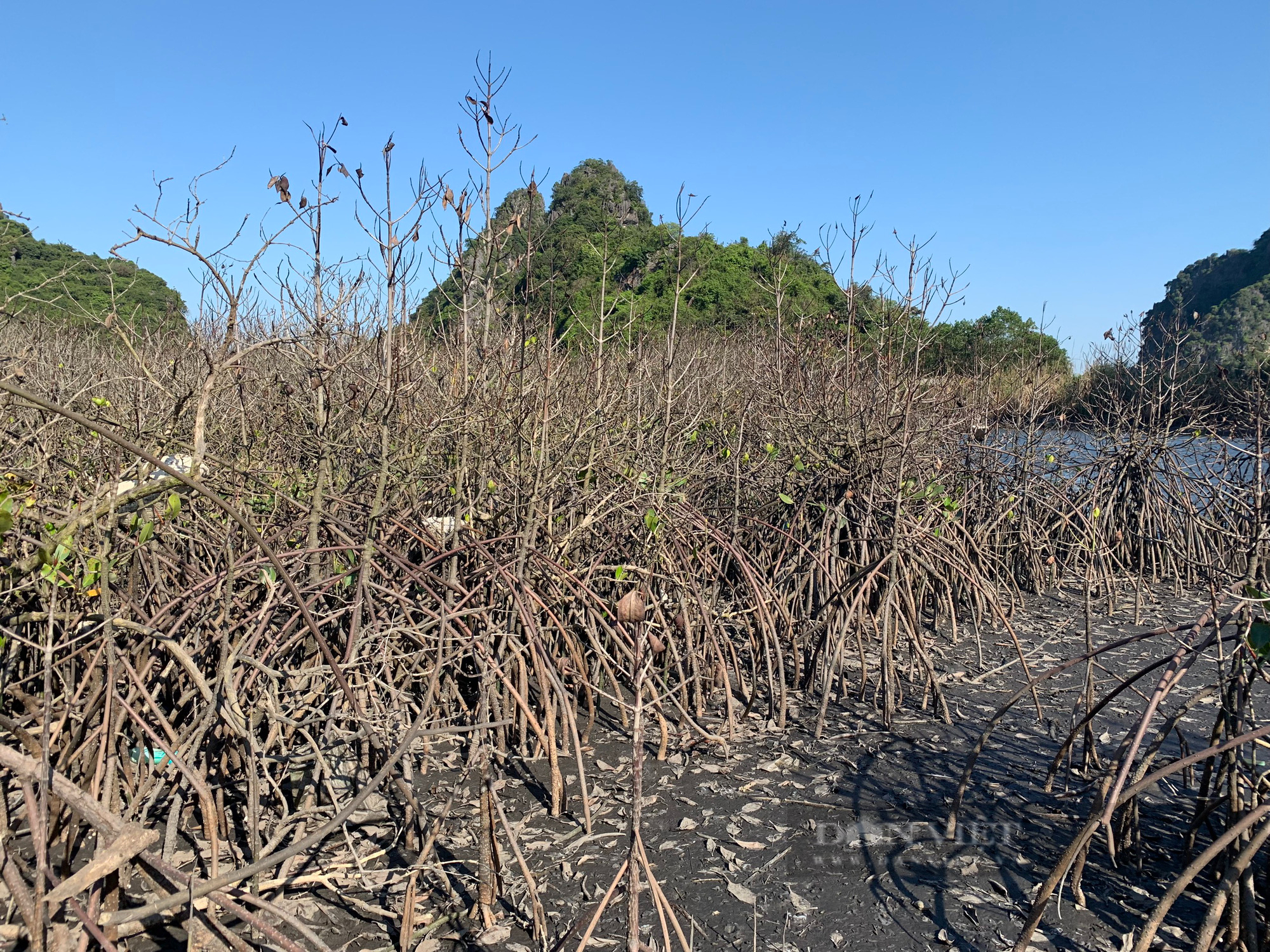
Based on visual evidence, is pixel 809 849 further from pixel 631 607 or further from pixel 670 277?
pixel 670 277

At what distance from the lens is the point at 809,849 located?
3.24m

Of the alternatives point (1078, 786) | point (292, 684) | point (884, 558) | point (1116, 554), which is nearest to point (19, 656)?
point (292, 684)

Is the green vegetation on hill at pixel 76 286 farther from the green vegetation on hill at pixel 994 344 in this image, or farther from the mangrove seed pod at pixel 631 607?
the green vegetation on hill at pixel 994 344

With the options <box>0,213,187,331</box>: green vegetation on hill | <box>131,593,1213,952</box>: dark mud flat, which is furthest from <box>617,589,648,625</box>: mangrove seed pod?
<box>0,213,187,331</box>: green vegetation on hill

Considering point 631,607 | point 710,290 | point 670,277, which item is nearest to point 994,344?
point 710,290

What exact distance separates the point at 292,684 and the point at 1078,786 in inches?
126

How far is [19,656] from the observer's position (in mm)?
3664

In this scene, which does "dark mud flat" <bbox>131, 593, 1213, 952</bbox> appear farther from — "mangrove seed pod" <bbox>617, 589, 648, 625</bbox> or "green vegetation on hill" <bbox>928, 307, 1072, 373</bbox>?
"green vegetation on hill" <bbox>928, 307, 1072, 373</bbox>

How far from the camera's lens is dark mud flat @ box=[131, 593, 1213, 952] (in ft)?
8.96

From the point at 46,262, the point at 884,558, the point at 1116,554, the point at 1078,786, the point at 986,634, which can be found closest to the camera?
the point at 1078,786

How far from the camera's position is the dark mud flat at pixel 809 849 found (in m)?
2.73

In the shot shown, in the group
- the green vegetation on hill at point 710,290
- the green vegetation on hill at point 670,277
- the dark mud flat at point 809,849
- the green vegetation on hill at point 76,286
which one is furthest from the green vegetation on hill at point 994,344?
the green vegetation on hill at point 76,286

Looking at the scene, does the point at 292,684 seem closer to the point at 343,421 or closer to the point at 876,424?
the point at 343,421

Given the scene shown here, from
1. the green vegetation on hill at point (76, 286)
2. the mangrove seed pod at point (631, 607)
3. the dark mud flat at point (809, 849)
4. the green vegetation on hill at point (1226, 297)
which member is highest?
the green vegetation on hill at point (1226, 297)
